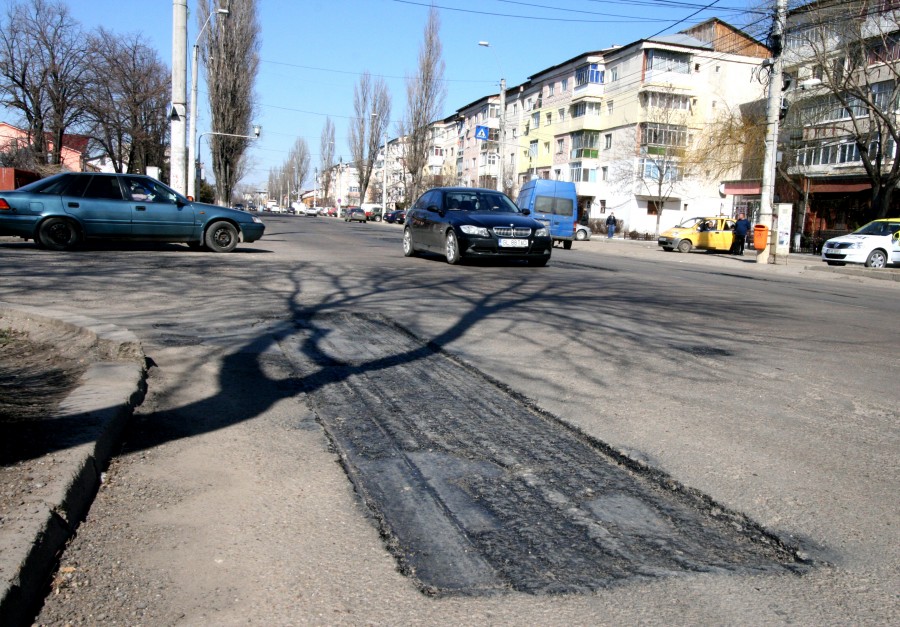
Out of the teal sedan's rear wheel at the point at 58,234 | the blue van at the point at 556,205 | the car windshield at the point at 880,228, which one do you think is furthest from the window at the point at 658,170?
the teal sedan's rear wheel at the point at 58,234

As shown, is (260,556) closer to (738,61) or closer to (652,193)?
(652,193)

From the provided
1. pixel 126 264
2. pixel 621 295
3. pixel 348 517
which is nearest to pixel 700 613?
pixel 348 517

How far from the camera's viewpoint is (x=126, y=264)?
12266 millimetres

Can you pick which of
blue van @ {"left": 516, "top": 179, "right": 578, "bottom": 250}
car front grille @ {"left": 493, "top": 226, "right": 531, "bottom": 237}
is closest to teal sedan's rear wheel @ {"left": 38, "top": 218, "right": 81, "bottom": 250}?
car front grille @ {"left": 493, "top": 226, "right": 531, "bottom": 237}

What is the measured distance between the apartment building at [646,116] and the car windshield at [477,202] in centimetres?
4020

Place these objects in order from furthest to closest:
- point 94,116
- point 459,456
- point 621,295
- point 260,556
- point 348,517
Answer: point 94,116 < point 621,295 < point 459,456 < point 348,517 < point 260,556

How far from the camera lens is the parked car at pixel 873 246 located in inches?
929

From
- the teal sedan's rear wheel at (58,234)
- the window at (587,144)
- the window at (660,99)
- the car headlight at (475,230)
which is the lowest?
the teal sedan's rear wheel at (58,234)

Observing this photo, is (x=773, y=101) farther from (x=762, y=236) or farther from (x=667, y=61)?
(x=667, y=61)

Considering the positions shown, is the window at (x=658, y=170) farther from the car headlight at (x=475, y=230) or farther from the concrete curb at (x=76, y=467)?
the concrete curb at (x=76, y=467)

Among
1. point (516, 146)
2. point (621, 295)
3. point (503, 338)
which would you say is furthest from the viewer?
point (516, 146)

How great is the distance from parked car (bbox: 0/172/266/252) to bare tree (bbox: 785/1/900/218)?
938 inches

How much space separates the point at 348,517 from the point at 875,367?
5.23m

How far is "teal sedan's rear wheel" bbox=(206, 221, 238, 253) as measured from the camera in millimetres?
15375
